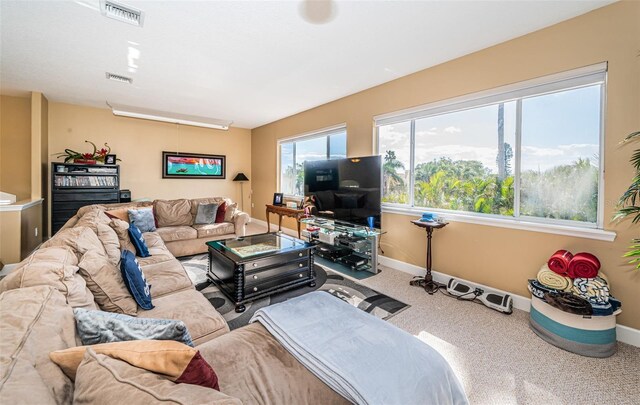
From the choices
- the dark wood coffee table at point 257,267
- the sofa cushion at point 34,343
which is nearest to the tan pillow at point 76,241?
the sofa cushion at point 34,343

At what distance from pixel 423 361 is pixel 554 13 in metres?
3.07

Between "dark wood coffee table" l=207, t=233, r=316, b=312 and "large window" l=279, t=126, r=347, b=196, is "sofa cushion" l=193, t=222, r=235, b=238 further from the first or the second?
"large window" l=279, t=126, r=347, b=196

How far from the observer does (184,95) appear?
4.52 meters

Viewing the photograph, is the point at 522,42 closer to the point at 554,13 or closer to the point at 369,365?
the point at 554,13

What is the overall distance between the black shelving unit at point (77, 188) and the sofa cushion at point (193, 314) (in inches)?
176

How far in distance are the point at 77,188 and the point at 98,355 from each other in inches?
225

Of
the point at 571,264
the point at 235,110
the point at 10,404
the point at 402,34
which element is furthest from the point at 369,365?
the point at 235,110

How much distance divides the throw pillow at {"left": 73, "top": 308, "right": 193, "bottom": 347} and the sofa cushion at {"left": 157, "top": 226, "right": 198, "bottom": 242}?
327 centimetres

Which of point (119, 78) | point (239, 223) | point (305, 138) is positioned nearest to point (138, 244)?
point (239, 223)

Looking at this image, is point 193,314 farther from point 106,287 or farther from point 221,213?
point 221,213

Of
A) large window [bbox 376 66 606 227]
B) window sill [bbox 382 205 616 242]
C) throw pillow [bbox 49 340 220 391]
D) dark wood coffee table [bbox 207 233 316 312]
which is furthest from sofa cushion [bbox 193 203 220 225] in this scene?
throw pillow [bbox 49 340 220 391]

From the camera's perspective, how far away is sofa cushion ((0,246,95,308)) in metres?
1.16

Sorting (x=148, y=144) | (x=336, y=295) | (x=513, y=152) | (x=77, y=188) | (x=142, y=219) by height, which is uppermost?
(x=148, y=144)

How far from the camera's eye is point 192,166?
6543 mm
